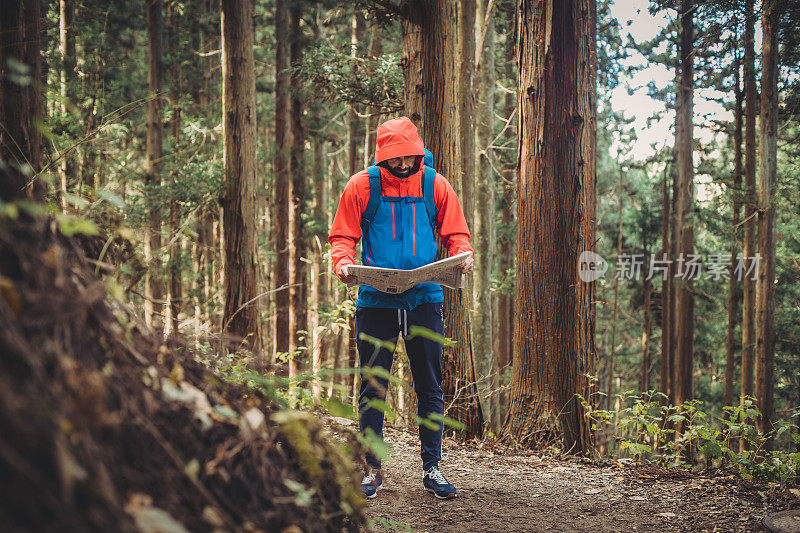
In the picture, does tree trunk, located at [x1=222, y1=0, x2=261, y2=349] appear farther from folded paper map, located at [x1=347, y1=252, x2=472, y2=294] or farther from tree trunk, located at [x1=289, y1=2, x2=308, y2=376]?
folded paper map, located at [x1=347, y1=252, x2=472, y2=294]

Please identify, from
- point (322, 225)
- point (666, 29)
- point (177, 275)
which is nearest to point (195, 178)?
point (177, 275)

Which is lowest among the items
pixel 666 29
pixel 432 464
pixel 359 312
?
pixel 432 464

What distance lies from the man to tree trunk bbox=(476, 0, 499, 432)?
9214 millimetres

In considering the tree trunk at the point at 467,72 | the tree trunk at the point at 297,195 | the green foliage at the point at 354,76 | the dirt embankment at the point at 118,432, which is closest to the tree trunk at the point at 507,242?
the tree trunk at the point at 467,72

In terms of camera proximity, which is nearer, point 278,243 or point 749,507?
point 749,507

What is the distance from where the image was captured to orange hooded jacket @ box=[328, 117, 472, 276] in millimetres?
3789

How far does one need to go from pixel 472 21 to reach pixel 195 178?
643 centimetres

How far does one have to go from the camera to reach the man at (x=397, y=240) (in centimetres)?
379

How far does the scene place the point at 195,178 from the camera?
11.8 metres

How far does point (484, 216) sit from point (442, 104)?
7.34 m

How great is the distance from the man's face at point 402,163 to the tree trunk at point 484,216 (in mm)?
9586

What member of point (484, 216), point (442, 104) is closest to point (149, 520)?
point (442, 104)

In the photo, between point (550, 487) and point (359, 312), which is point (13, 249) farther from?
point (550, 487)

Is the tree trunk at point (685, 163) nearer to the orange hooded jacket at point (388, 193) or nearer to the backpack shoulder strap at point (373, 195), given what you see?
the orange hooded jacket at point (388, 193)
